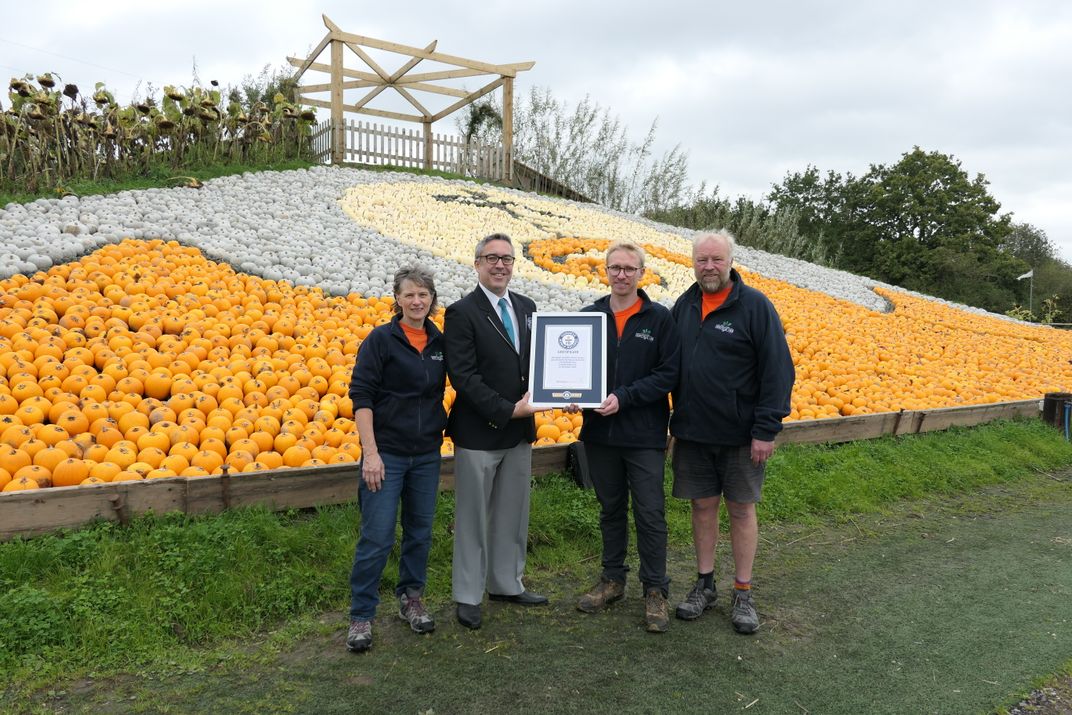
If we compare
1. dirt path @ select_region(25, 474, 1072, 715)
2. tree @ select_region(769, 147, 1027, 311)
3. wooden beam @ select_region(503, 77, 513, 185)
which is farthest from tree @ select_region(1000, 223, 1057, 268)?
dirt path @ select_region(25, 474, 1072, 715)

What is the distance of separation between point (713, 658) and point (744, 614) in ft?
1.19

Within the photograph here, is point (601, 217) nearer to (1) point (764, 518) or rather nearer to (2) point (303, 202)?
(2) point (303, 202)

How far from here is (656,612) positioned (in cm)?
327

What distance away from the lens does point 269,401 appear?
4586mm

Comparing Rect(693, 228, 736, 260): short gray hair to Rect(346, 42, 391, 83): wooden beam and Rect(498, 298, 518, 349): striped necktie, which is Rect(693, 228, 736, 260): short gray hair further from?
Rect(346, 42, 391, 83): wooden beam

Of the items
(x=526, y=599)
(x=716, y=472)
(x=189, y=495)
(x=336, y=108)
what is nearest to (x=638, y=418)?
(x=716, y=472)

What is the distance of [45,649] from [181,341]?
2.63 metres

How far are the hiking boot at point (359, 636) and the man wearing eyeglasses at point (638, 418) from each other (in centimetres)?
103

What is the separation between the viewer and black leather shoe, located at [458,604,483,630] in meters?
3.22

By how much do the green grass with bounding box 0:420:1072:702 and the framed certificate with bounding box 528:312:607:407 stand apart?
1176 mm

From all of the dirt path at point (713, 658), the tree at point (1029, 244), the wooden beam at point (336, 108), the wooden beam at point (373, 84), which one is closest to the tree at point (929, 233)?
the tree at point (1029, 244)

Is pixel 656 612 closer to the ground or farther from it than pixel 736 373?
closer to the ground

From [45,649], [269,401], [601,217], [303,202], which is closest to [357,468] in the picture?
[269,401]

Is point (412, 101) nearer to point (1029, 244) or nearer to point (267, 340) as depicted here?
point (267, 340)
